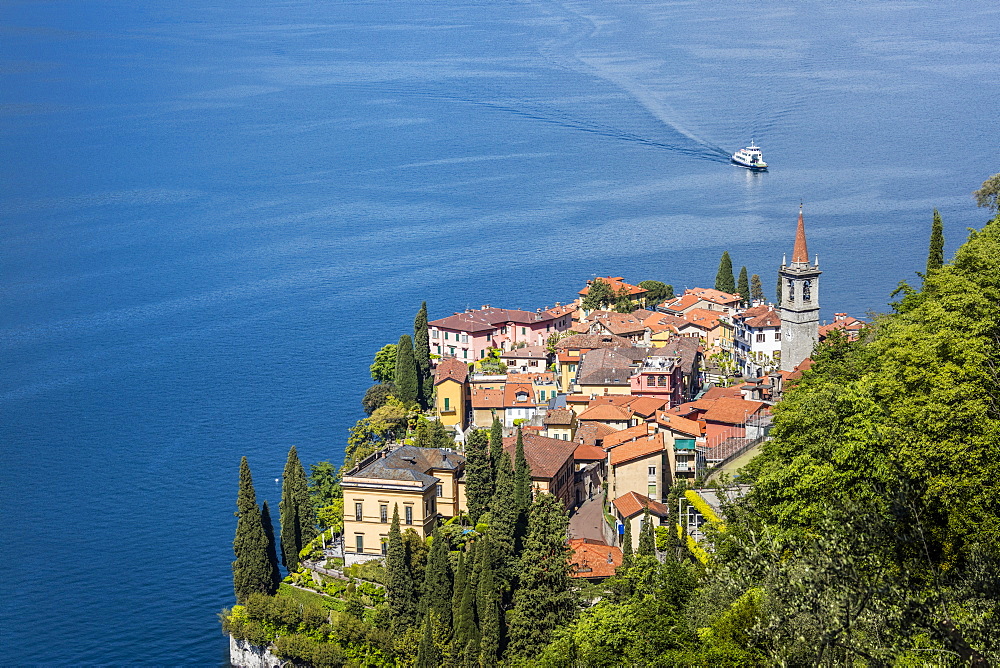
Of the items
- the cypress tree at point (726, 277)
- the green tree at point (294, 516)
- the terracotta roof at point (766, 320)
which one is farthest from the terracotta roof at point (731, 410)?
the cypress tree at point (726, 277)

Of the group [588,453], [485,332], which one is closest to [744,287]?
A: [485,332]

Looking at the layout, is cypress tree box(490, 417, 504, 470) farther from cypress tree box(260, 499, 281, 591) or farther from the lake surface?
the lake surface

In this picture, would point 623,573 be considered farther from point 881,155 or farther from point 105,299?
point 881,155

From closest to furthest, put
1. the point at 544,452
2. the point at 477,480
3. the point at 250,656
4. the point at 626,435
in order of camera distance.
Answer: the point at 250,656
the point at 477,480
the point at 544,452
the point at 626,435

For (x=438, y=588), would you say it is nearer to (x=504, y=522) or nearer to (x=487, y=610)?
(x=487, y=610)

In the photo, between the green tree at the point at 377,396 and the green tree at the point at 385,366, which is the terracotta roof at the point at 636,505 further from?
the green tree at the point at 385,366

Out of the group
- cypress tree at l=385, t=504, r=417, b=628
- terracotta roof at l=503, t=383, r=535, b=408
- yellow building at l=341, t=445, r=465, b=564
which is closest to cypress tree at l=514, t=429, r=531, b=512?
yellow building at l=341, t=445, r=465, b=564
